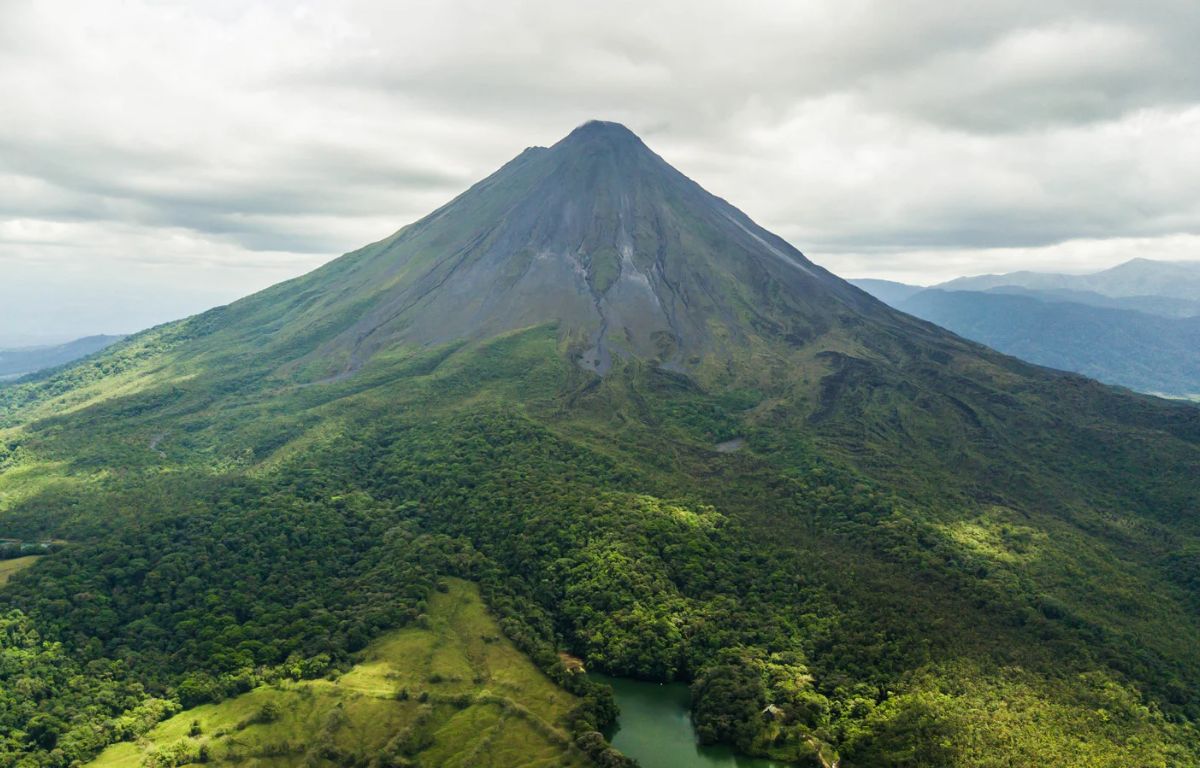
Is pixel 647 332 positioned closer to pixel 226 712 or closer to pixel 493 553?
pixel 493 553

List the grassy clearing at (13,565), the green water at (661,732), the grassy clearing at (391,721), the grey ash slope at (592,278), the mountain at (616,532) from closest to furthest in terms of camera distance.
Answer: the grassy clearing at (391,721)
the green water at (661,732)
the mountain at (616,532)
the grassy clearing at (13,565)
the grey ash slope at (592,278)

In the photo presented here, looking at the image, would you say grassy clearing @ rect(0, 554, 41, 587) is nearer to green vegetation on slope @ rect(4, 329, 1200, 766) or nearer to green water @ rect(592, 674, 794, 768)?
green vegetation on slope @ rect(4, 329, 1200, 766)

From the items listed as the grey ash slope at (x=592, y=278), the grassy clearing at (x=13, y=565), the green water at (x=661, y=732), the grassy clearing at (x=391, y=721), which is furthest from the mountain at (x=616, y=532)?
the grassy clearing at (x=13, y=565)

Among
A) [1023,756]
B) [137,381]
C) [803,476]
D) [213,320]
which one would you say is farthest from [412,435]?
[213,320]

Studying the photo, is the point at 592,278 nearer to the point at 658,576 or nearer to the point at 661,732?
the point at 658,576

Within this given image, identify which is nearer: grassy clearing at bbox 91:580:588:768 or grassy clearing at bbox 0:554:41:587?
grassy clearing at bbox 91:580:588:768

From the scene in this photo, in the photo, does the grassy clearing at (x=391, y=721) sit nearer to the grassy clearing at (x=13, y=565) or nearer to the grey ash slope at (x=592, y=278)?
the grassy clearing at (x=13, y=565)

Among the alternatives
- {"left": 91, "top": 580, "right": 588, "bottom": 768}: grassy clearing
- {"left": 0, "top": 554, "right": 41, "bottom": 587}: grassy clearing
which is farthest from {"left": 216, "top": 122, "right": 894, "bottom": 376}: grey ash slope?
{"left": 91, "top": 580, "right": 588, "bottom": 768}: grassy clearing
